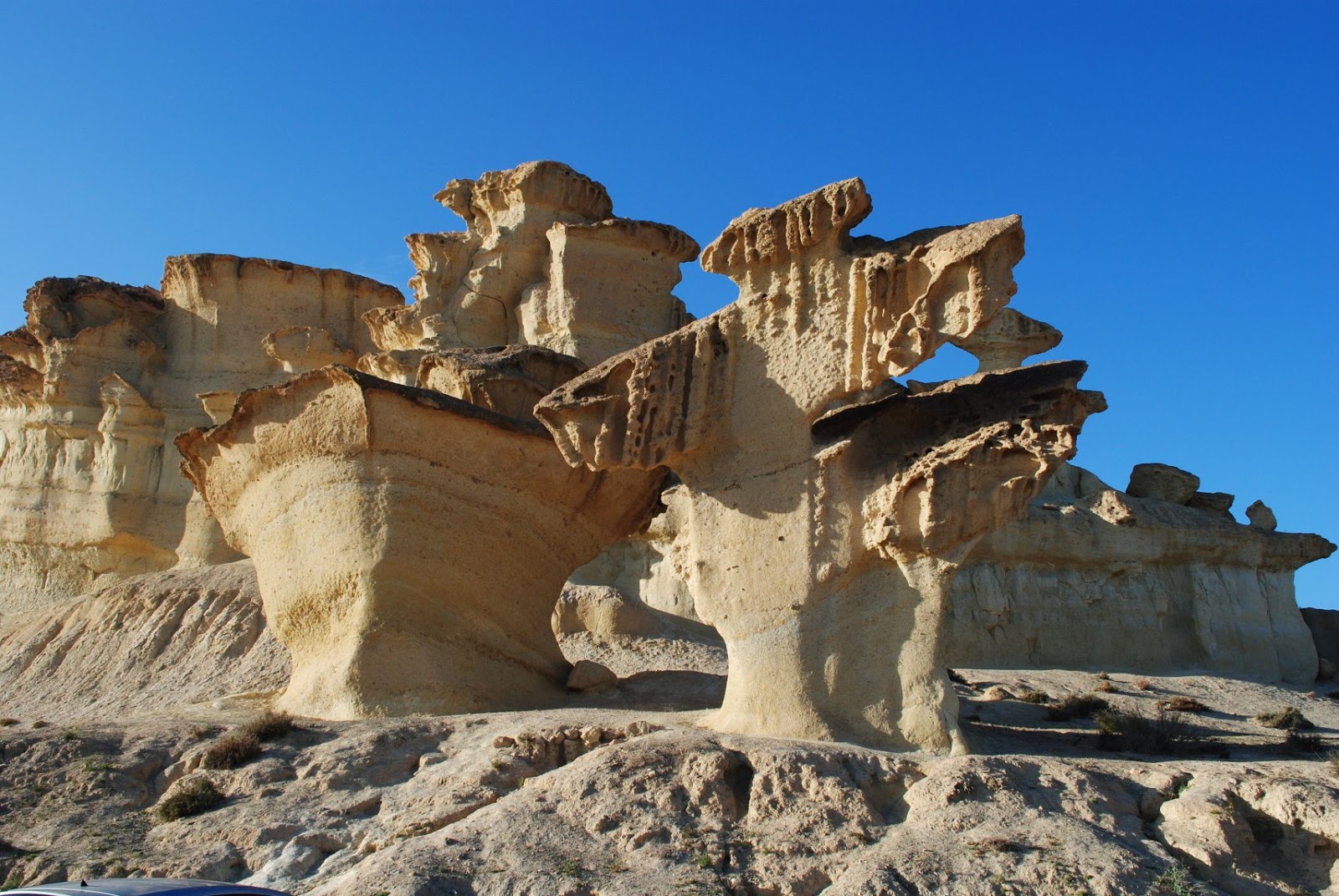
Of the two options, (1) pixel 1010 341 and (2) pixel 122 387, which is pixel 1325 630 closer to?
(1) pixel 1010 341

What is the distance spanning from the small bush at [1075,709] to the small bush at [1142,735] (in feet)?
5.37

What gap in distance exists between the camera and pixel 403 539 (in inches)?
503

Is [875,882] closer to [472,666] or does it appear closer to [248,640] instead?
[472,666]

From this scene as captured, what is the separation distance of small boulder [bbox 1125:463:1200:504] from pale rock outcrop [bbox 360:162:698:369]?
27.7 feet

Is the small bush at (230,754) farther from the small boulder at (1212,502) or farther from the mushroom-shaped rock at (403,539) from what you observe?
the small boulder at (1212,502)

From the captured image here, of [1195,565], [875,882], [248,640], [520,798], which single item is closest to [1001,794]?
[875,882]

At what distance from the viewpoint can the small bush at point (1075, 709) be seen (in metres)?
13.5

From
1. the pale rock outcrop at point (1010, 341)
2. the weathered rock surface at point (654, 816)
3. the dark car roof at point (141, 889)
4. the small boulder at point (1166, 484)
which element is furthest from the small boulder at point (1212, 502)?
the dark car roof at point (141, 889)

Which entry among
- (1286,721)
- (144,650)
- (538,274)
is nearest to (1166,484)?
(1286,721)

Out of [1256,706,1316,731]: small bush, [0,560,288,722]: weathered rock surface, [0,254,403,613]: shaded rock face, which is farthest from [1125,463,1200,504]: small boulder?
[0,254,403,613]: shaded rock face

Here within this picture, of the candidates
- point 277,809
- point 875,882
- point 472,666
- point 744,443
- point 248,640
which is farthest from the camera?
point 248,640

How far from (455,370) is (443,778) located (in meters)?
6.66

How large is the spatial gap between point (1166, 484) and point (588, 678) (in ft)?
42.9

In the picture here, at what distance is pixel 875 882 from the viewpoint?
751 centimetres
